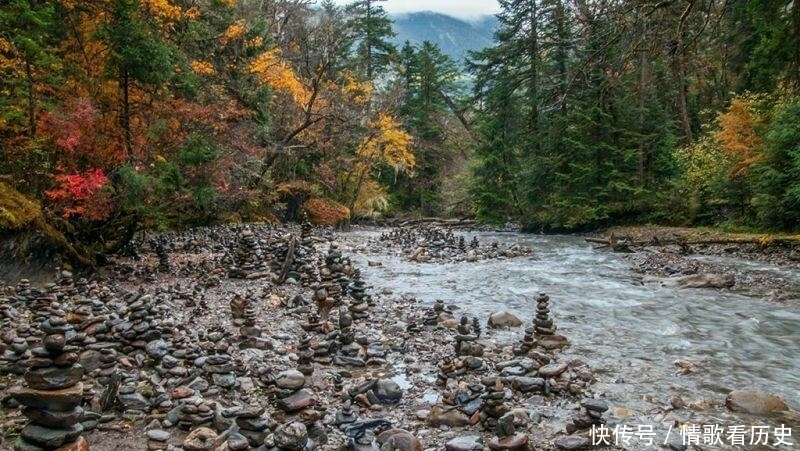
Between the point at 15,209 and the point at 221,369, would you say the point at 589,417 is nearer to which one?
the point at 221,369

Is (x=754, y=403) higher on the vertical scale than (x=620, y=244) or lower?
lower

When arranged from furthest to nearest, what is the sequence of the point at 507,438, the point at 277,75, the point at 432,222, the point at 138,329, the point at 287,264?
the point at 432,222 → the point at 277,75 → the point at 287,264 → the point at 138,329 → the point at 507,438

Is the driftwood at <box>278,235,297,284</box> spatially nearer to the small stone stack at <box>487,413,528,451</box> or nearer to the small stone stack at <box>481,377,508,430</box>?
the small stone stack at <box>481,377,508,430</box>

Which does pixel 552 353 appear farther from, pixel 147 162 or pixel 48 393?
pixel 147 162

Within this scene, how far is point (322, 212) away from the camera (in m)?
31.5

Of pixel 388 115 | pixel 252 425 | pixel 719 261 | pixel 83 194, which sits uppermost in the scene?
pixel 388 115

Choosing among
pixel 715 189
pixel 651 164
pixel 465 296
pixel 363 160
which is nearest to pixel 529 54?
pixel 651 164

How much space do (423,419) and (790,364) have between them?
5.65m

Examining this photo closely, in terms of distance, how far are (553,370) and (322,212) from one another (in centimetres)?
2657

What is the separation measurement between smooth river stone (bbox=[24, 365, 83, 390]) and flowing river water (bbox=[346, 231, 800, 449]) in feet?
17.0

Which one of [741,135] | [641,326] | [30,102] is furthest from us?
[741,135]

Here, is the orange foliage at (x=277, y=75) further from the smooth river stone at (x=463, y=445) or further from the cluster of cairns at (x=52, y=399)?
the smooth river stone at (x=463, y=445)

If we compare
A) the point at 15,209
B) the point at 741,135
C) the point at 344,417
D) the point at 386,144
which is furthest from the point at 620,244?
the point at 386,144

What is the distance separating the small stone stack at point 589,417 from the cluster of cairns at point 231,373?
2 centimetres
